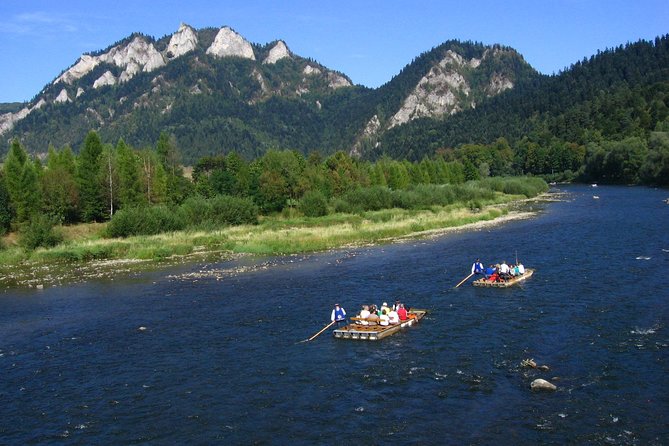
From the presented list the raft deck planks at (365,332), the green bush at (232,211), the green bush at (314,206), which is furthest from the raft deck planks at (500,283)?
the green bush at (314,206)

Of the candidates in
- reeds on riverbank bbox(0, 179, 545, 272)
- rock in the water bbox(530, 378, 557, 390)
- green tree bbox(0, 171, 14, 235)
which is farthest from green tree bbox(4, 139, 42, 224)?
rock in the water bbox(530, 378, 557, 390)

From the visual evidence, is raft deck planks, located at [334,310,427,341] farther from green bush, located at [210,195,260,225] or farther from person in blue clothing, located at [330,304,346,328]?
green bush, located at [210,195,260,225]

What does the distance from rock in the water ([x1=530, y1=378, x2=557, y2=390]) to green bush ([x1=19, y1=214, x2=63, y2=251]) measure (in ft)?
223

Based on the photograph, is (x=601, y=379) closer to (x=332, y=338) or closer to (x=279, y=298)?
(x=332, y=338)

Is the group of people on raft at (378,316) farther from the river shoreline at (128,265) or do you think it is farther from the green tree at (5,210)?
the green tree at (5,210)

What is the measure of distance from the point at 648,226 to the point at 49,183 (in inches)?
3339

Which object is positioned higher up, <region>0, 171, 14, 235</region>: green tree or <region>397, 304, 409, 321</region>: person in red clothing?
<region>0, 171, 14, 235</region>: green tree

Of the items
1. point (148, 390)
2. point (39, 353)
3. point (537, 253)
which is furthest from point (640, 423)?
point (537, 253)

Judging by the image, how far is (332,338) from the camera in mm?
39375

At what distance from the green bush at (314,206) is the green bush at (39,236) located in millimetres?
42264

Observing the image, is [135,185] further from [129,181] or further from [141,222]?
[141,222]

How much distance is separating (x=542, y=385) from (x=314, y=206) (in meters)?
81.8

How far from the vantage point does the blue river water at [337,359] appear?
26781mm

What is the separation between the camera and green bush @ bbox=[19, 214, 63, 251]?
7850cm
